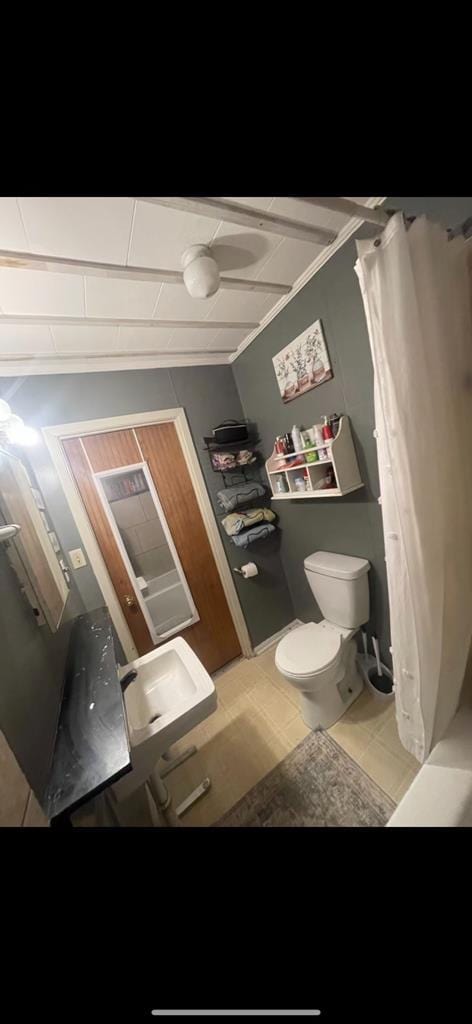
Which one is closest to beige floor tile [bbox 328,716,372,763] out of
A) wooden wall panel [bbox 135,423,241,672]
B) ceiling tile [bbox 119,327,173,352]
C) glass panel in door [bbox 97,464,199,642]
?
wooden wall panel [bbox 135,423,241,672]

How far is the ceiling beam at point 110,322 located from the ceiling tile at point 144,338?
60 millimetres

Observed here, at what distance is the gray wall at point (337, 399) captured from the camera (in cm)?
113

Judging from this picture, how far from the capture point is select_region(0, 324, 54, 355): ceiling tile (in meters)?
1.11

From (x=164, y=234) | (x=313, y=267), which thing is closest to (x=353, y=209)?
(x=313, y=267)

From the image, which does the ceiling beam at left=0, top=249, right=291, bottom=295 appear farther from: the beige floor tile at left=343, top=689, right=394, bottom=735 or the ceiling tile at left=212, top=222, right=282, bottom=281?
→ the beige floor tile at left=343, top=689, right=394, bottom=735

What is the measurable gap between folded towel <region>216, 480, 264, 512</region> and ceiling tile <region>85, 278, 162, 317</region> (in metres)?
1.05

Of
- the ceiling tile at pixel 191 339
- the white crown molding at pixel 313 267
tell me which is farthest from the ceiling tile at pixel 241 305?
the ceiling tile at pixel 191 339

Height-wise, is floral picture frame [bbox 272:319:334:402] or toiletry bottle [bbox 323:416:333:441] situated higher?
floral picture frame [bbox 272:319:334:402]

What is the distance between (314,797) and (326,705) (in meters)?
0.35

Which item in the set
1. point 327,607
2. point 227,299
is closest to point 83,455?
point 227,299

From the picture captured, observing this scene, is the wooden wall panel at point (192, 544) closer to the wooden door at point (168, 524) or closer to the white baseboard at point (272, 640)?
the wooden door at point (168, 524)

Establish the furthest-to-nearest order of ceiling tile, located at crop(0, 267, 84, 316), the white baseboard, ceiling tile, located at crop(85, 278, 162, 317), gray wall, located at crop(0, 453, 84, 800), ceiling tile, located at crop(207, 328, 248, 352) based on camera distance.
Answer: the white baseboard, ceiling tile, located at crop(207, 328, 248, 352), ceiling tile, located at crop(85, 278, 162, 317), ceiling tile, located at crop(0, 267, 84, 316), gray wall, located at crop(0, 453, 84, 800)

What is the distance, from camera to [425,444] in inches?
30.0

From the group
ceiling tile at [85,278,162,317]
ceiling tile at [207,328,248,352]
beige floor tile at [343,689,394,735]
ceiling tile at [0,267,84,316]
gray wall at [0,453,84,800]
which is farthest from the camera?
ceiling tile at [207,328,248,352]
